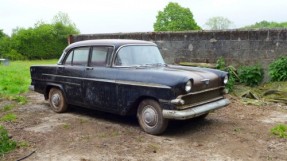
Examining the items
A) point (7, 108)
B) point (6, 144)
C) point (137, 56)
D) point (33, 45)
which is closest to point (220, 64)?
point (137, 56)

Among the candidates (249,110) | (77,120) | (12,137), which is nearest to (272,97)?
(249,110)

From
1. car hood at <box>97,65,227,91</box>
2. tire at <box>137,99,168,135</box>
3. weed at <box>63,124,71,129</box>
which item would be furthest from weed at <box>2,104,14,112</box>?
tire at <box>137,99,168,135</box>

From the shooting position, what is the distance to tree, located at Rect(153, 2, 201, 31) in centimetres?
3988

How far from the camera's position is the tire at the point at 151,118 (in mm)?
5704

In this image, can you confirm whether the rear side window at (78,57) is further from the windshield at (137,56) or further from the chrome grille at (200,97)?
the chrome grille at (200,97)

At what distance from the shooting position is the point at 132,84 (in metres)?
5.98

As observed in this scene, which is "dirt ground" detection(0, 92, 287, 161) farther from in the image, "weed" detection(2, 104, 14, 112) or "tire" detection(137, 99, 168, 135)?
"weed" detection(2, 104, 14, 112)

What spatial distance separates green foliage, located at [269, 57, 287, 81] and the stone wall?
0.26 metres

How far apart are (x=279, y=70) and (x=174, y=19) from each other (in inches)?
1281

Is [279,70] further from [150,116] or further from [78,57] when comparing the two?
[78,57]

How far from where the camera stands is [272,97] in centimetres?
850

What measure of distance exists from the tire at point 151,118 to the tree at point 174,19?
3398 centimetres

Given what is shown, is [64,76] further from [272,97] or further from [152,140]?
[272,97]

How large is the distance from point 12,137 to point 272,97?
6.15 metres
